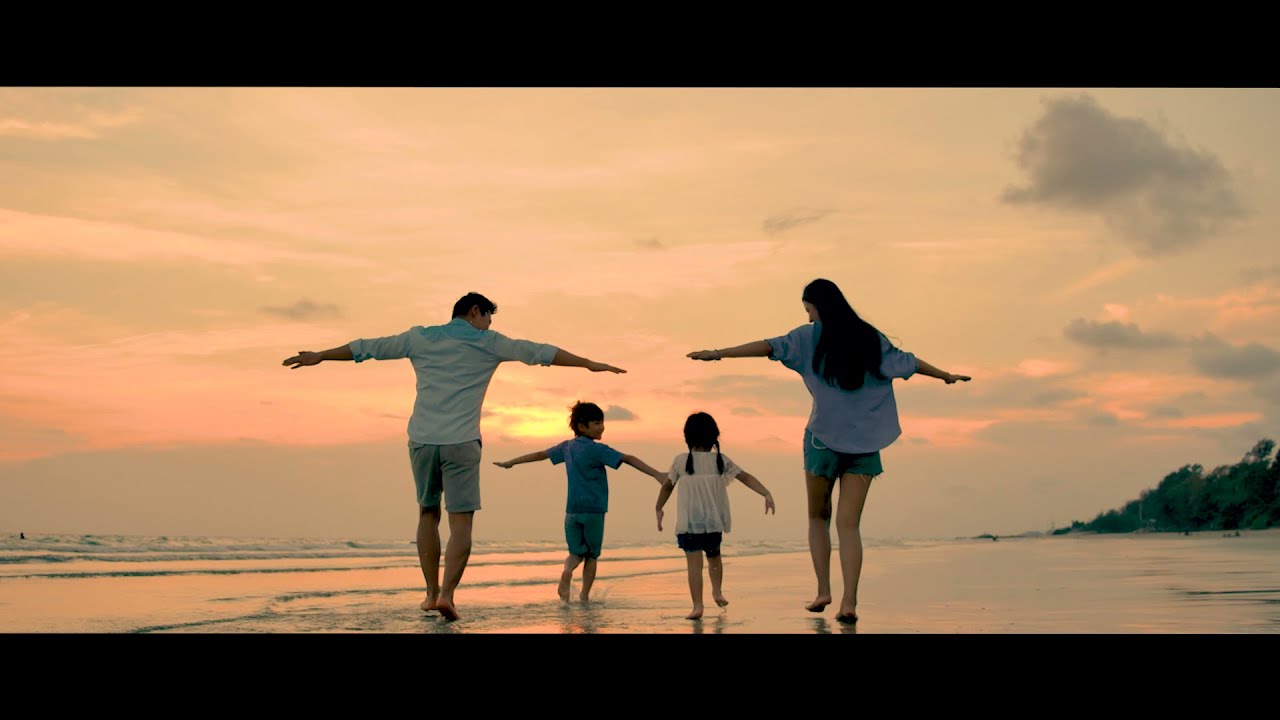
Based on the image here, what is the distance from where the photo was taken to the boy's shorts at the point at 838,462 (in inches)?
291

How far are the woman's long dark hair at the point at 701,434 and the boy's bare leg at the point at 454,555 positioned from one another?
165 centimetres

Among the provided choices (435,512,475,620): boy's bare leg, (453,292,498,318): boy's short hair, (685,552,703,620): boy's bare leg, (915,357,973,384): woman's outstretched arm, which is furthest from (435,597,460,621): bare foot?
(915,357,973,384): woman's outstretched arm

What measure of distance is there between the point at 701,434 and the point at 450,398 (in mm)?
1876

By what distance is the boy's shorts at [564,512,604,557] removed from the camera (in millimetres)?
9602

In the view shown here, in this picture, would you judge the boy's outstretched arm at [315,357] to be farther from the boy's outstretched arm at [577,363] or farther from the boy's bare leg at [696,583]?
the boy's bare leg at [696,583]

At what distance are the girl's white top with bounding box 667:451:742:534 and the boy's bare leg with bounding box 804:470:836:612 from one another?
82 cm

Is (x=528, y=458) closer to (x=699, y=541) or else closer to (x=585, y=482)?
(x=585, y=482)

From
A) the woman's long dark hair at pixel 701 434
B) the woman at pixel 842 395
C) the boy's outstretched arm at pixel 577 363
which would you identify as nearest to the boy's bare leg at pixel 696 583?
the woman's long dark hair at pixel 701 434


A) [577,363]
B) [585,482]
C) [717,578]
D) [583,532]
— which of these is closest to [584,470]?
[585,482]

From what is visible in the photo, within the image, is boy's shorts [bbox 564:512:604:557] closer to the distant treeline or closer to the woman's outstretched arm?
the woman's outstretched arm
